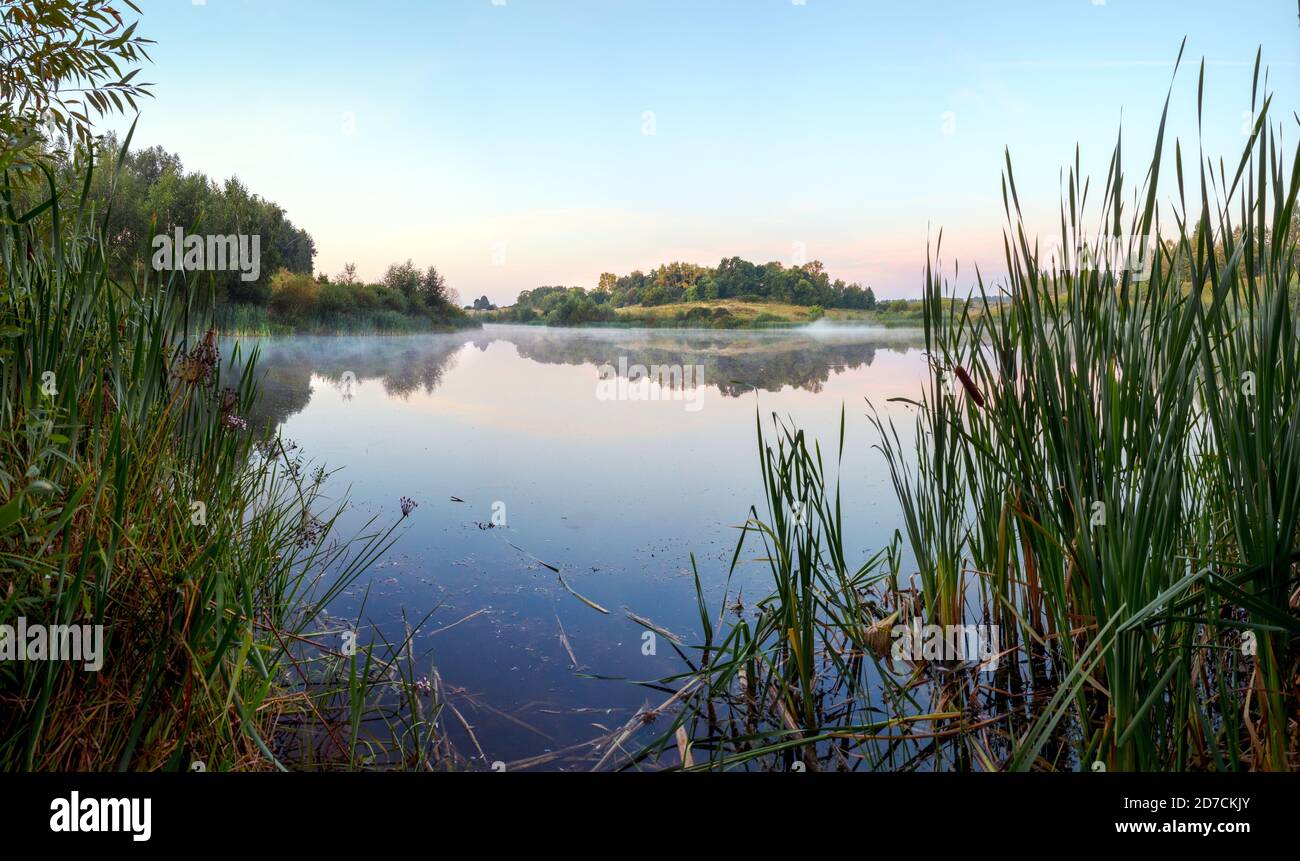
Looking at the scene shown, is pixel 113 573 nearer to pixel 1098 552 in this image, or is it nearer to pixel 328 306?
pixel 1098 552

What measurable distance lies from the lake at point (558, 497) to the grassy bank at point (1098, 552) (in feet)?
1.26

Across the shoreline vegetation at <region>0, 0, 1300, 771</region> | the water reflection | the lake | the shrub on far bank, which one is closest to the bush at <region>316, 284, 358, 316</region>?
the shrub on far bank

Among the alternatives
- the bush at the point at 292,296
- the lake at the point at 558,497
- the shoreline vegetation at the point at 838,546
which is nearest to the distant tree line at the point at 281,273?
the bush at the point at 292,296

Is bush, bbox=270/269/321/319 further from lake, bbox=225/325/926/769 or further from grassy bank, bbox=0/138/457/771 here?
grassy bank, bbox=0/138/457/771

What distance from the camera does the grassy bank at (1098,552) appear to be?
1.30m

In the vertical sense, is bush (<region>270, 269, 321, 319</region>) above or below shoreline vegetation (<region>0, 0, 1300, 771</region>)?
above

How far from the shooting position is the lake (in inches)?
94.3

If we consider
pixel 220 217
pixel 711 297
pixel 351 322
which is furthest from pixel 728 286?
pixel 220 217

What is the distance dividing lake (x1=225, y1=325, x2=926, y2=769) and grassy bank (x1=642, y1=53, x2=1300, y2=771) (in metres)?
0.38

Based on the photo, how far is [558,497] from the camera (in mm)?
4164

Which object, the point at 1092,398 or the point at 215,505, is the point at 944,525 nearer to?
the point at 1092,398

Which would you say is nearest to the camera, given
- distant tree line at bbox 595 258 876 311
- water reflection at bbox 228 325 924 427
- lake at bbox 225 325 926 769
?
lake at bbox 225 325 926 769

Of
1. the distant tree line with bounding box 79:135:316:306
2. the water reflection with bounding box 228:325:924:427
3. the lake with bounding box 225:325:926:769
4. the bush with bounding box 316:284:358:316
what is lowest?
the lake with bounding box 225:325:926:769

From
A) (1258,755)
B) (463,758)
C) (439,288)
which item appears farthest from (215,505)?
(439,288)
